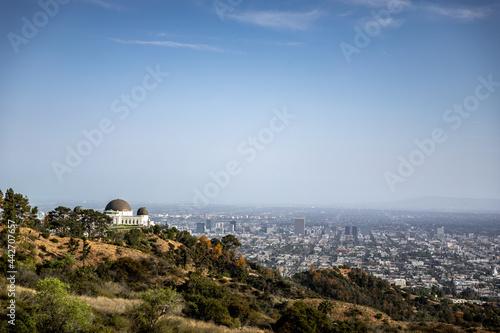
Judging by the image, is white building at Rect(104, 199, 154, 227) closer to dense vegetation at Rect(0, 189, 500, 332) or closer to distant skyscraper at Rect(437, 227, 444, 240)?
dense vegetation at Rect(0, 189, 500, 332)

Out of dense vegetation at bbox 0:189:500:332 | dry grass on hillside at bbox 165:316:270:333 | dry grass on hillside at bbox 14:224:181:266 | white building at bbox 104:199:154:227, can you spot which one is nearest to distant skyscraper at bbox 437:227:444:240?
dense vegetation at bbox 0:189:500:332

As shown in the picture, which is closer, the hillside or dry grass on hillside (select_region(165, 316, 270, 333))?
dry grass on hillside (select_region(165, 316, 270, 333))

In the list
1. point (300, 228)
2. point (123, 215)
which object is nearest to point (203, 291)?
point (123, 215)

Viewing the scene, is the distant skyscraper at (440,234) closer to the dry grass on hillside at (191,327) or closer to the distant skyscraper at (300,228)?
the distant skyscraper at (300,228)

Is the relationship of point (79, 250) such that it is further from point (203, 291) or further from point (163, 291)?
point (163, 291)

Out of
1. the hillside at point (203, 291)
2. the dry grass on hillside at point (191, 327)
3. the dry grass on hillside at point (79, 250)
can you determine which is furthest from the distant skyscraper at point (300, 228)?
the dry grass on hillside at point (191, 327)
